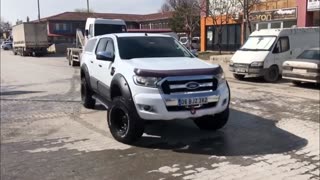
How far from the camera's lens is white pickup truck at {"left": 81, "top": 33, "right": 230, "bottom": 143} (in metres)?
6.68

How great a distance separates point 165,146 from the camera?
7.13m

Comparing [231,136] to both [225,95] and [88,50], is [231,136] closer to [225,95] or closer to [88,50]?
[225,95]

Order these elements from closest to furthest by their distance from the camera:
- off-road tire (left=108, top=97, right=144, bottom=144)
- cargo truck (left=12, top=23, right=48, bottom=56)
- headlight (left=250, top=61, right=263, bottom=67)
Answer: off-road tire (left=108, top=97, right=144, bottom=144), headlight (left=250, top=61, right=263, bottom=67), cargo truck (left=12, top=23, right=48, bottom=56)

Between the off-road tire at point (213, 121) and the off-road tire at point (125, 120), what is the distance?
4.18 feet

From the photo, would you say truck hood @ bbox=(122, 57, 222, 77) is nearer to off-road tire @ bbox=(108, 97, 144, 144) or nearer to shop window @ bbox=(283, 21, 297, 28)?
off-road tire @ bbox=(108, 97, 144, 144)

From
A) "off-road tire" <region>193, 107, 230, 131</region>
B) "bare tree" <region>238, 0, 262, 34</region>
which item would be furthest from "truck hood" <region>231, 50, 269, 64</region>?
"bare tree" <region>238, 0, 262, 34</region>

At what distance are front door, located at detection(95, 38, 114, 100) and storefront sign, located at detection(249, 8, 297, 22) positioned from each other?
2618 centimetres

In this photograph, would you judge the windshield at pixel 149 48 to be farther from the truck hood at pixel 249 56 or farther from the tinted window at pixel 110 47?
the truck hood at pixel 249 56

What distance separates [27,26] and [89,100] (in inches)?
1547

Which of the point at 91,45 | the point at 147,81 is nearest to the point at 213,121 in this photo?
the point at 147,81

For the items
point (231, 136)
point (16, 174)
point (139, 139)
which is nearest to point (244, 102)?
point (231, 136)

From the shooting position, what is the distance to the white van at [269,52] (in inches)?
676

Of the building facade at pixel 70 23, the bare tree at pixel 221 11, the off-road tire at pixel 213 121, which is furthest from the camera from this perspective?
the building facade at pixel 70 23

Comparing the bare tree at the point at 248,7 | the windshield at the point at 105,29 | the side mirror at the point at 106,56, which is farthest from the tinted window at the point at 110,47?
the bare tree at the point at 248,7
